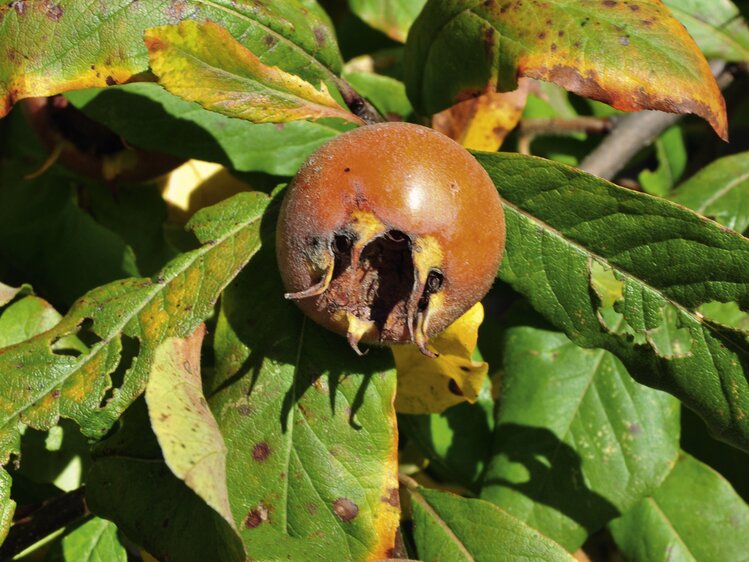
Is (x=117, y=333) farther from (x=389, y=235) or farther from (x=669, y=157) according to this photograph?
(x=669, y=157)

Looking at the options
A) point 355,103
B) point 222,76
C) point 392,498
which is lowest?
point 392,498

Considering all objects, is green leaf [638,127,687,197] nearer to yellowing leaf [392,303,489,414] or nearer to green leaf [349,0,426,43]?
green leaf [349,0,426,43]

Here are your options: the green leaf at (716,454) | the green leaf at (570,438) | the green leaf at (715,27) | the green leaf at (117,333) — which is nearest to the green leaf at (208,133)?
the green leaf at (117,333)

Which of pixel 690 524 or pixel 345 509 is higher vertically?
pixel 345 509

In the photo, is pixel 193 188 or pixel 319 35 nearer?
pixel 319 35

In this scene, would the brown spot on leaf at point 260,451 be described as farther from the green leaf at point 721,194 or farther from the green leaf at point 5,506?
the green leaf at point 721,194

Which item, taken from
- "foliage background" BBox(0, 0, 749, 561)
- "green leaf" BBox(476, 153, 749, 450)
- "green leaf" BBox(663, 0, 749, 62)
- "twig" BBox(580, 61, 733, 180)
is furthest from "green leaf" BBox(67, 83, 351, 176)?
"green leaf" BBox(663, 0, 749, 62)

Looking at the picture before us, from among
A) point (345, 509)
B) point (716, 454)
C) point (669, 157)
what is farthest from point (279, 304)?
point (669, 157)
